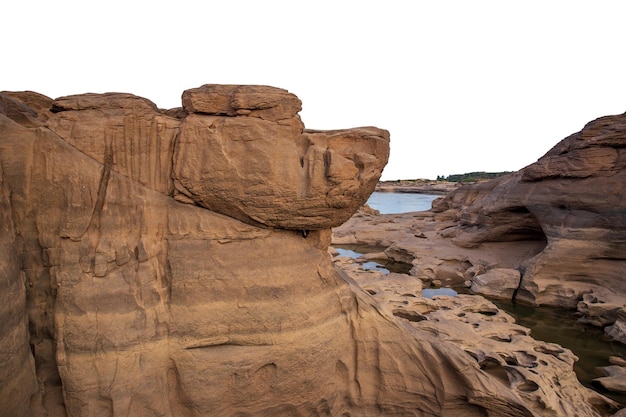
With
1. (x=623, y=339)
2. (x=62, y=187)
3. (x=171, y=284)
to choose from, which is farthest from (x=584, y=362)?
(x=62, y=187)

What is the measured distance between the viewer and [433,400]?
14.8 feet

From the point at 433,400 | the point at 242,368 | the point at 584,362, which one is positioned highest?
the point at 242,368

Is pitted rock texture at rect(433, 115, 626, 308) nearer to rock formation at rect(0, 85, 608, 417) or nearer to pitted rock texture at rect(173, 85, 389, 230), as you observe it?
rock formation at rect(0, 85, 608, 417)

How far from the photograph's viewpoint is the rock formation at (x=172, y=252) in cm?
337

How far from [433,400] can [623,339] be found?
7579mm

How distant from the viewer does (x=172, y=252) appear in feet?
12.2

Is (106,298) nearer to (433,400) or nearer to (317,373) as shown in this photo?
(317,373)

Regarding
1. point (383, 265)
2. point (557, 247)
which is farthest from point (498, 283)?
point (383, 265)

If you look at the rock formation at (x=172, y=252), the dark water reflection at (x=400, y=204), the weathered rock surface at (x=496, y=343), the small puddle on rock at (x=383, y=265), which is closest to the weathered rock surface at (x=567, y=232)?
the small puddle on rock at (x=383, y=265)

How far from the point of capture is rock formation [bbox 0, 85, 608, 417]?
11.1 feet

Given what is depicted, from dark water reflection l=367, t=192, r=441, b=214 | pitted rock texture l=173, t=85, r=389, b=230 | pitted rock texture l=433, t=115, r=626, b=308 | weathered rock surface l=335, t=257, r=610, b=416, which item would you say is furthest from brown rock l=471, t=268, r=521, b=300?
dark water reflection l=367, t=192, r=441, b=214

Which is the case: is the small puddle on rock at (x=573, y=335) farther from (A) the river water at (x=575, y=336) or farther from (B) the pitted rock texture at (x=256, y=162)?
(B) the pitted rock texture at (x=256, y=162)

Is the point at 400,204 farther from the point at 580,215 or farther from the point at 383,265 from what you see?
the point at 580,215

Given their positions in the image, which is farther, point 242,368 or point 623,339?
point 623,339
